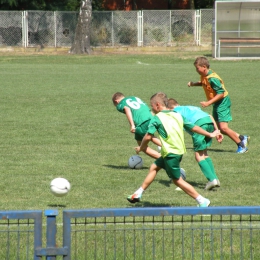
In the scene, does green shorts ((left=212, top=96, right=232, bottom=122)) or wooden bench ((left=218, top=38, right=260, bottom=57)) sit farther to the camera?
wooden bench ((left=218, top=38, right=260, bottom=57))

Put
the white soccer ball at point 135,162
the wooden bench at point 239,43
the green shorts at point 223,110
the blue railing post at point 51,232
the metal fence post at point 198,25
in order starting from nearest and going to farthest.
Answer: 1. the blue railing post at point 51,232
2. the white soccer ball at point 135,162
3. the green shorts at point 223,110
4. the wooden bench at point 239,43
5. the metal fence post at point 198,25

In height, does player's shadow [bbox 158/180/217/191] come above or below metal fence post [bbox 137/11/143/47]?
below

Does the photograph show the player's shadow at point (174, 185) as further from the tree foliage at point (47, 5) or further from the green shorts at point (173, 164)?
the tree foliage at point (47, 5)

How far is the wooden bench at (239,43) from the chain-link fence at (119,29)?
6.56 m

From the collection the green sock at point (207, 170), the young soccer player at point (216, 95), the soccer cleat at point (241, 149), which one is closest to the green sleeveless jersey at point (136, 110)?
the young soccer player at point (216, 95)

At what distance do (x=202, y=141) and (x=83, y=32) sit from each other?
3463cm

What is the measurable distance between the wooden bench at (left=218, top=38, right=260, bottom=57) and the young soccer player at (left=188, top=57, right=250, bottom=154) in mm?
26307

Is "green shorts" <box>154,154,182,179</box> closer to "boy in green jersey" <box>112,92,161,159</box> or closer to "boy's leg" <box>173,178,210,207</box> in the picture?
"boy's leg" <box>173,178,210,207</box>

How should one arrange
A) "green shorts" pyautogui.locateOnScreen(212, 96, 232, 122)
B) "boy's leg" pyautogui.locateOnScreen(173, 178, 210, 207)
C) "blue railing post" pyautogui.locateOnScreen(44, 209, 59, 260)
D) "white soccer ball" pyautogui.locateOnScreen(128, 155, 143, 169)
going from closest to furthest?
"blue railing post" pyautogui.locateOnScreen(44, 209, 59, 260)
"boy's leg" pyautogui.locateOnScreen(173, 178, 210, 207)
"white soccer ball" pyautogui.locateOnScreen(128, 155, 143, 169)
"green shorts" pyautogui.locateOnScreen(212, 96, 232, 122)

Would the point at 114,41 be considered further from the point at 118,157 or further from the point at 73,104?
the point at 118,157

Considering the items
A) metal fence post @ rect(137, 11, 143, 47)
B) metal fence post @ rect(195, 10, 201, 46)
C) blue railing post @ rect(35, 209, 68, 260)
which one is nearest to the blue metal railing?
blue railing post @ rect(35, 209, 68, 260)

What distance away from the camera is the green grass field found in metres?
8.98

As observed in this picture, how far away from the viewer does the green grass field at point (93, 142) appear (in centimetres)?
898

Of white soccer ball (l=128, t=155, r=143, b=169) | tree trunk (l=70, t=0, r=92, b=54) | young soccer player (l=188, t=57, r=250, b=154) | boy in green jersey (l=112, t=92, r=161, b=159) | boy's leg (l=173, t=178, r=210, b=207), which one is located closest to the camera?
boy's leg (l=173, t=178, r=210, b=207)
